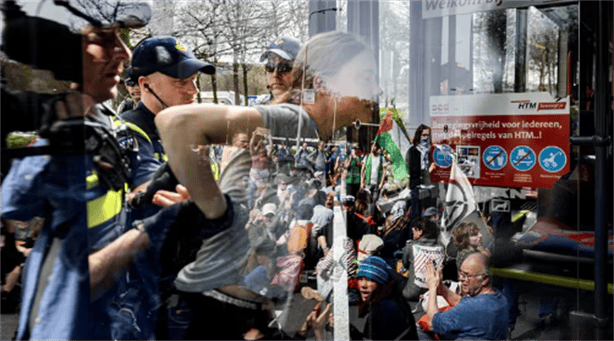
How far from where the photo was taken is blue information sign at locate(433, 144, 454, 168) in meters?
2.03

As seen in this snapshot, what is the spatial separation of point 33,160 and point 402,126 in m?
1.32

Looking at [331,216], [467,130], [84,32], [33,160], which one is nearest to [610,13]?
[467,130]

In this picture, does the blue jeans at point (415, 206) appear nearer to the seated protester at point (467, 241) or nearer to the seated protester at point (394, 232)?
the seated protester at point (394, 232)

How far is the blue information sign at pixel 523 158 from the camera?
193cm

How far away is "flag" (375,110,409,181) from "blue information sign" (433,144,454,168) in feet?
0.40

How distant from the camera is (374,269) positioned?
2.08m

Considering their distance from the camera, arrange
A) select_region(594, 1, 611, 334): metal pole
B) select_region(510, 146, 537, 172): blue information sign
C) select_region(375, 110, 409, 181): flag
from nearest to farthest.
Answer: select_region(594, 1, 611, 334): metal pole, select_region(510, 146, 537, 172): blue information sign, select_region(375, 110, 409, 181): flag

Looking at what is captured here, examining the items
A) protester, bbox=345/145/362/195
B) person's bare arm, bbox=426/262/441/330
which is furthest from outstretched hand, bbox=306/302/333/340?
protester, bbox=345/145/362/195

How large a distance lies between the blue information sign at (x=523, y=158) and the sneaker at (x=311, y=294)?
2.80 ft

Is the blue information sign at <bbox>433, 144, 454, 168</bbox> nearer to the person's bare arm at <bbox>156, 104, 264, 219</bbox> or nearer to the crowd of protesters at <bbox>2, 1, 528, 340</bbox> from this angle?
the crowd of protesters at <bbox>2, 1, 528, 340</bbox>

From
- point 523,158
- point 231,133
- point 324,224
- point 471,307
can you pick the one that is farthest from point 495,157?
point 231,133

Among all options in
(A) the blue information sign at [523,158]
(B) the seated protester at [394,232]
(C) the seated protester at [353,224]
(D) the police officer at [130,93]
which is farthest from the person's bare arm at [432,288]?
(D) the police officer at [130,93]

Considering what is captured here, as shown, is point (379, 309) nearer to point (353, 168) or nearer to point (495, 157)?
point (353, 168)

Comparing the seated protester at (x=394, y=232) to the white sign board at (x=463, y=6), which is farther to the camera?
the seated protester at (x=394, y=232)
